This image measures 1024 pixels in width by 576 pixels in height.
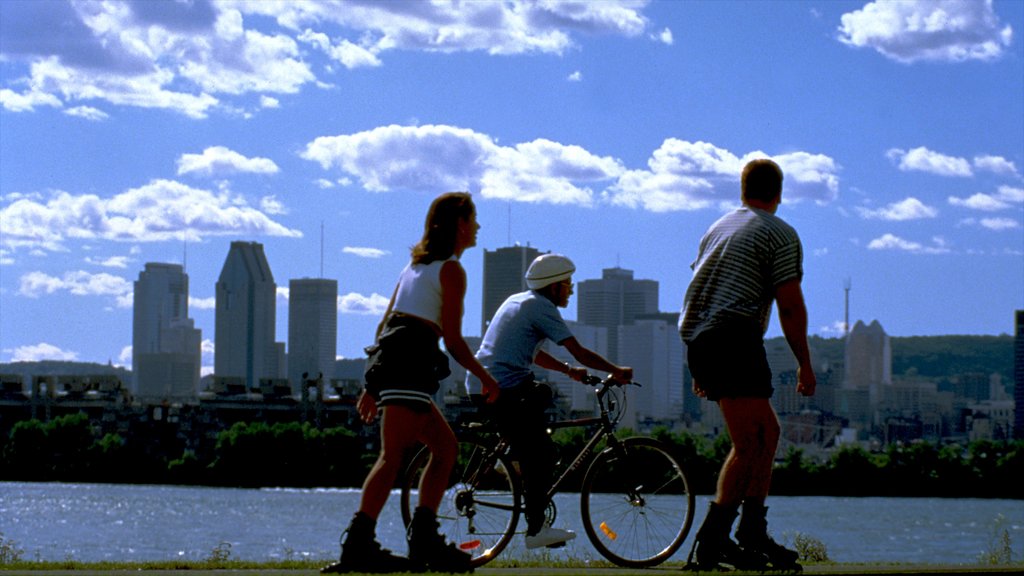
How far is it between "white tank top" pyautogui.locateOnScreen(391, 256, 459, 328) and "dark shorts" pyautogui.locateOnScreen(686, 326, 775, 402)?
1.60 m

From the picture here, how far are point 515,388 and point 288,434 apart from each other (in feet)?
483

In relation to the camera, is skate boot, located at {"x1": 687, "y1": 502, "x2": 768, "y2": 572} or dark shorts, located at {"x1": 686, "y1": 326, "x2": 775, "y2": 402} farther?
skate boot, located at {"x1": 687, "y1": 502, "x2": 768, "y2": 572}

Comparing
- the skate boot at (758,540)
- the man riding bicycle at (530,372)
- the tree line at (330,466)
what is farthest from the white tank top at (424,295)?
the tree line at (330,466)

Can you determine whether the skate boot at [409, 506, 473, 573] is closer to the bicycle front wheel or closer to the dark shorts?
the bicycle front wheel

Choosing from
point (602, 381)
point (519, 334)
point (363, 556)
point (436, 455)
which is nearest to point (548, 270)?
point (519, 334)

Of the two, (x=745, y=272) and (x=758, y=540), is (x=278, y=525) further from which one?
(x=745, y=272)

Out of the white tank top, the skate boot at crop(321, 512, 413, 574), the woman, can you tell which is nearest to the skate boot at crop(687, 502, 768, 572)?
the woman

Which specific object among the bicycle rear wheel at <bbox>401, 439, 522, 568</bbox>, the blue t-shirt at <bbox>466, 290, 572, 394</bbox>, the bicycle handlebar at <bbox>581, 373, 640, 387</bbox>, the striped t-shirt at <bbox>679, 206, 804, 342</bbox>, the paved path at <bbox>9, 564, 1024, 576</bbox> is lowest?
the paved path at <bbox>9, 564, 1024, 576</bbox>

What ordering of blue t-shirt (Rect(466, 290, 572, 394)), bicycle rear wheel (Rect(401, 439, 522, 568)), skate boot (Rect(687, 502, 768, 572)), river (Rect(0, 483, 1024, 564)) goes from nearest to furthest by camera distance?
skate boot (Rect(687, 502, 768, 572)) → blue t-shirt (Rect(466, 290, 572, 394)) → bicycle rear wheel (Rect(401, 439, 522, 568)) → river (Rect(0, 483, 1024, 564))

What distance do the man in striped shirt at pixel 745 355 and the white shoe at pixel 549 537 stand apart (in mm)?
1114

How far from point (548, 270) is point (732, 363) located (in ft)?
5.44

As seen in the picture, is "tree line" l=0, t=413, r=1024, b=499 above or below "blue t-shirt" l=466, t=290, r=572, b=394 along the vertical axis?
below

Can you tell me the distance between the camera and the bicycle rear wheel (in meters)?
10.7

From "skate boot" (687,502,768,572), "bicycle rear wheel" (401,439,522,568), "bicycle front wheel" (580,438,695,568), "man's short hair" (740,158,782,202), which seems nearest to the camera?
"skate boot" (687,502,768,572)
